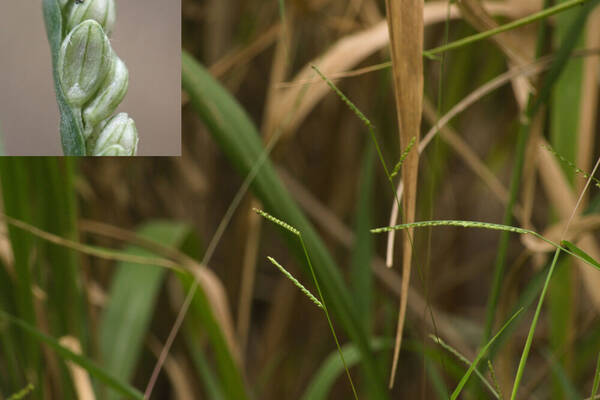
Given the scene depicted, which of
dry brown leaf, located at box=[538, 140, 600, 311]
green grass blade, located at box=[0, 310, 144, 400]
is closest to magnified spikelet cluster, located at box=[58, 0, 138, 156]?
green grass blade, located at box=[0, 310, 144, 400]

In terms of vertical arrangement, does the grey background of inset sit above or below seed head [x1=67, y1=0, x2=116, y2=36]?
below

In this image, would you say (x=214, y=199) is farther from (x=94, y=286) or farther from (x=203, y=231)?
(x=94, y=286)

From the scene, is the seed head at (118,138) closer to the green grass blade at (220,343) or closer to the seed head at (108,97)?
the seed head at (108,97)


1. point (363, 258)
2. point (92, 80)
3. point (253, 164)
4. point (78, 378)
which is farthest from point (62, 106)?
point (363, 258)

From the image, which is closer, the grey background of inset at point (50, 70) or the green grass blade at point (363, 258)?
the grey background of inset at point (50, 70)

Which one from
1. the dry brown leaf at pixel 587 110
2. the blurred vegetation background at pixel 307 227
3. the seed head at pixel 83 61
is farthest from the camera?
the dry brown leaf at pixel 587 110

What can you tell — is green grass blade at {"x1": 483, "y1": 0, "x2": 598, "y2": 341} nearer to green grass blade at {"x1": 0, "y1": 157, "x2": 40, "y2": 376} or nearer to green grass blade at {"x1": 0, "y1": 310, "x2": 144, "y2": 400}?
green grass blade at {"x1": 0, "y1": 310, "x2": 144, "y2": 400}

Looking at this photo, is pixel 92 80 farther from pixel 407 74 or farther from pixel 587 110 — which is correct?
pixel 587 110

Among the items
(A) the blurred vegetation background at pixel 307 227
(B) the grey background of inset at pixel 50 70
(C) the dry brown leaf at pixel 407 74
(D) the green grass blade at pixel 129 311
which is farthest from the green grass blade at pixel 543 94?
(D) the green grass blade at pixel 129 311
